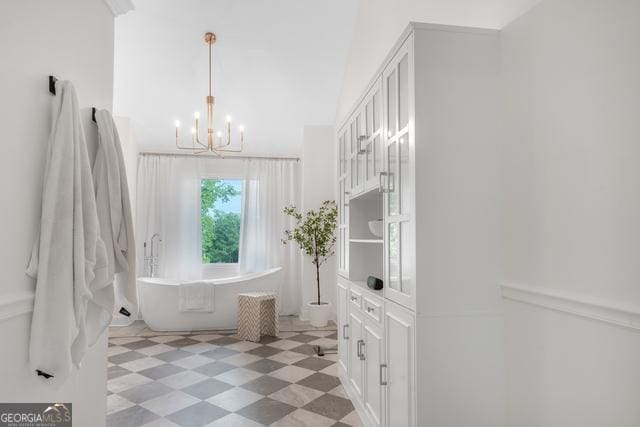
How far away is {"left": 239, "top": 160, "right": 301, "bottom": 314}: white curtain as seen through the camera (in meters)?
5.64

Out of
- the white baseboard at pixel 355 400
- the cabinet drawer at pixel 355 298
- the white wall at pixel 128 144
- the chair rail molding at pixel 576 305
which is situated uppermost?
the white wall at pixel 128 144

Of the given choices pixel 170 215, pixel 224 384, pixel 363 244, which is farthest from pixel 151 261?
pixel 363 244

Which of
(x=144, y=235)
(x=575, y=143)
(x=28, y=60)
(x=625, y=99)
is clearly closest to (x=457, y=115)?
(x=575, y=143)

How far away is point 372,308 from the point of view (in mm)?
2314

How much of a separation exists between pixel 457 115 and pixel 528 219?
21.4 inches

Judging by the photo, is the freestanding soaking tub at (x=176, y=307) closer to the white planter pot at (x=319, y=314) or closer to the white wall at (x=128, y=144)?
the white planter pot at (x=319, y=314)

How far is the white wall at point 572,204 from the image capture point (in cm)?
118

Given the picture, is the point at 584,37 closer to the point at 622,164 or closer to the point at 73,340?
the point at 622,164

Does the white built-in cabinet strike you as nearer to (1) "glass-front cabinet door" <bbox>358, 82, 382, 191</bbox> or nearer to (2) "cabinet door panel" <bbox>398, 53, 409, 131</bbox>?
(2) "cabinet door panel" <bbox>398, 53, 409, 131</bbox>

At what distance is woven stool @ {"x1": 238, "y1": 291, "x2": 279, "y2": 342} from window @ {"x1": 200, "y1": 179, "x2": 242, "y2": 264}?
54.1 inches

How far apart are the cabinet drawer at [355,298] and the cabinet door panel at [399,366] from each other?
537mm

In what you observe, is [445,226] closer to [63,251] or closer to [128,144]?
[63,251]

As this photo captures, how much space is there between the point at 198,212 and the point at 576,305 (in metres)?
5.00

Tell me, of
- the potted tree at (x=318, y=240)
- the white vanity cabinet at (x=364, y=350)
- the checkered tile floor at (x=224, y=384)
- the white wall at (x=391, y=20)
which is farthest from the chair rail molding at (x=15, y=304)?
the potted tree at (x=318, y=240)
